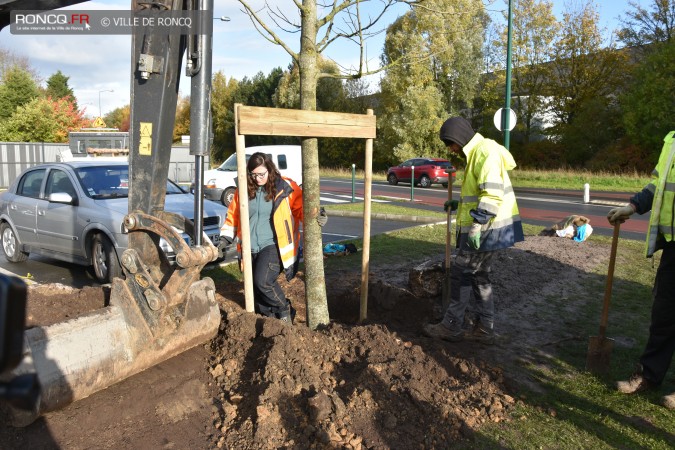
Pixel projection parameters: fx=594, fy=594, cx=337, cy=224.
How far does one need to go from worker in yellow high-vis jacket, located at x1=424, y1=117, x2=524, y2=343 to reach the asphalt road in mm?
5333

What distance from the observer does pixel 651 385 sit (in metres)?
4.51

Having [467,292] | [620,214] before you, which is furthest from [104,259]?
[620,214]

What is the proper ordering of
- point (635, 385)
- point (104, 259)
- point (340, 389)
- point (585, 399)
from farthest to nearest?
point (104, 259) < point (635, 385) < point (585, 399) < point (340, 389)

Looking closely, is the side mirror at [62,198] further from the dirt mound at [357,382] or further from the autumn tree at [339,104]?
the autumn tree at [339,104]

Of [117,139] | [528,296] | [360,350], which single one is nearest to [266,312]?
[360,350]

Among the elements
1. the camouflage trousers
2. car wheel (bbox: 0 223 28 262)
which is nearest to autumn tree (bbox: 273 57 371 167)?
car wheel (bbox: 0 223 28 262)

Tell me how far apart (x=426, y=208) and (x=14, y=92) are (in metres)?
36.3

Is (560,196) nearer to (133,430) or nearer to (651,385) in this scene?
(651,385)

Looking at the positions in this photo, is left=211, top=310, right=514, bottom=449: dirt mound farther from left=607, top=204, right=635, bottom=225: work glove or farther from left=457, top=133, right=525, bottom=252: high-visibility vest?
left=607, top=204, right=635, bottom=225: work glove

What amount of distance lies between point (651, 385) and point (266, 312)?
10.9ft

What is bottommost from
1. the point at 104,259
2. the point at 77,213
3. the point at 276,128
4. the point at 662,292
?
the point at 104,259

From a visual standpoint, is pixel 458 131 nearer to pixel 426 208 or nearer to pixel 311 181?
pixel 311 181

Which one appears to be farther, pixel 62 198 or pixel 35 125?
pixel 35 125

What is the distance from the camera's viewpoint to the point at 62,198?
330 inches
